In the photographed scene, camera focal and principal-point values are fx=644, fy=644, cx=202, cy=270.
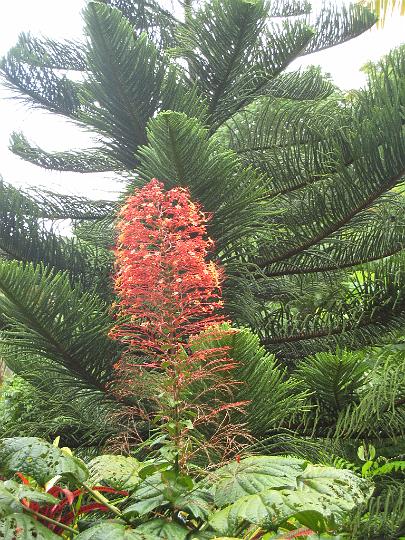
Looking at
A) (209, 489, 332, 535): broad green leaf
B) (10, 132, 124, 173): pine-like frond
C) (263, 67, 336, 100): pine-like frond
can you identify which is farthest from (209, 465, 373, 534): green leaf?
(263, 67, 336, 100): pine-like frond

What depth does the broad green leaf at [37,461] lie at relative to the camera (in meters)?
0.83

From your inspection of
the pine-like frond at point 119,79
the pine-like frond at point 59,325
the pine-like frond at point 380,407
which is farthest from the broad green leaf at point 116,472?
the pine-like frond at point 119,79

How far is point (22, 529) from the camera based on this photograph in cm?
76

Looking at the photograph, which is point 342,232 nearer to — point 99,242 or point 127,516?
point 99,242

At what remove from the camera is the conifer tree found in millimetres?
2221

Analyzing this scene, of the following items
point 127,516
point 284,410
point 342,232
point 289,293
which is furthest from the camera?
point 289,293

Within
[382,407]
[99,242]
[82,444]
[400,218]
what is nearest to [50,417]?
[82,444]

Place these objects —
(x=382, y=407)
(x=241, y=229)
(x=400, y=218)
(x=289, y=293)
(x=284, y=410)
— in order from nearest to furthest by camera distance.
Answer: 1. (x=284, y=410)
2. (x=382, y=407)
3. (x=241, y=229)
4. (x=400, y=218)
5. (x=289, y=293)

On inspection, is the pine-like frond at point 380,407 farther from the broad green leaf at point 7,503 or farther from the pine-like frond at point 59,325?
the broad green leaf at point 7,503

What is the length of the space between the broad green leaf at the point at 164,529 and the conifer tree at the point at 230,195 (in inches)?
37.9

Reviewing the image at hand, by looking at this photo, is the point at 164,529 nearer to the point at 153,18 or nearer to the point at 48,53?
the point at 48,53

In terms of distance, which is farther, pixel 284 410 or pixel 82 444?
pixel 82 444

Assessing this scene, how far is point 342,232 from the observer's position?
9.32ft

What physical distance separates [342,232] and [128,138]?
103 centimetres
